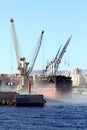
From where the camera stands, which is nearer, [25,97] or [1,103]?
[25,97]

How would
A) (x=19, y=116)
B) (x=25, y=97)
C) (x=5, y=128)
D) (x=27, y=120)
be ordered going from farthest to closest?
(x=25, y=97) → (x=19, y=116) → (x=27, y=120) → (x=5, y=128)

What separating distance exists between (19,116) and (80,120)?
41.7ft

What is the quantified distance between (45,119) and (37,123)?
792cm

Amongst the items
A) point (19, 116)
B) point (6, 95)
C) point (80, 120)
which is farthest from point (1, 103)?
point (80, 120)

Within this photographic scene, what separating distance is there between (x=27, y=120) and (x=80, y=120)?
9257 millimetres

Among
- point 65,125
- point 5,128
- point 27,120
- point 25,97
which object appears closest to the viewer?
point 5,128

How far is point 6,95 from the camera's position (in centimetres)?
14475

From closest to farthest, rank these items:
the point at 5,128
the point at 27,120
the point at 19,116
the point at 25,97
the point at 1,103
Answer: the point at 5,128 → the point at 27,120 → the point at 19,116 → the point at 25,97 → the point at 1,103

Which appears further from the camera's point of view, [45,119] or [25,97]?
[25,97]

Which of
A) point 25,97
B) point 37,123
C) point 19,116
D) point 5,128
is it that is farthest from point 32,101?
point 5,128

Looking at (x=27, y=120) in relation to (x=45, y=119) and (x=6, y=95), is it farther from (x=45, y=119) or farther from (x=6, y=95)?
(x=6, y=95)

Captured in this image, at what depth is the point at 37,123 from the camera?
8862 centimetres

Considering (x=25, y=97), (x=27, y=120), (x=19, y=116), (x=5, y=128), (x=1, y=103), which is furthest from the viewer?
(x=1, y=103)

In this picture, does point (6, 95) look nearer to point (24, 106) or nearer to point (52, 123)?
point (24, 106)
